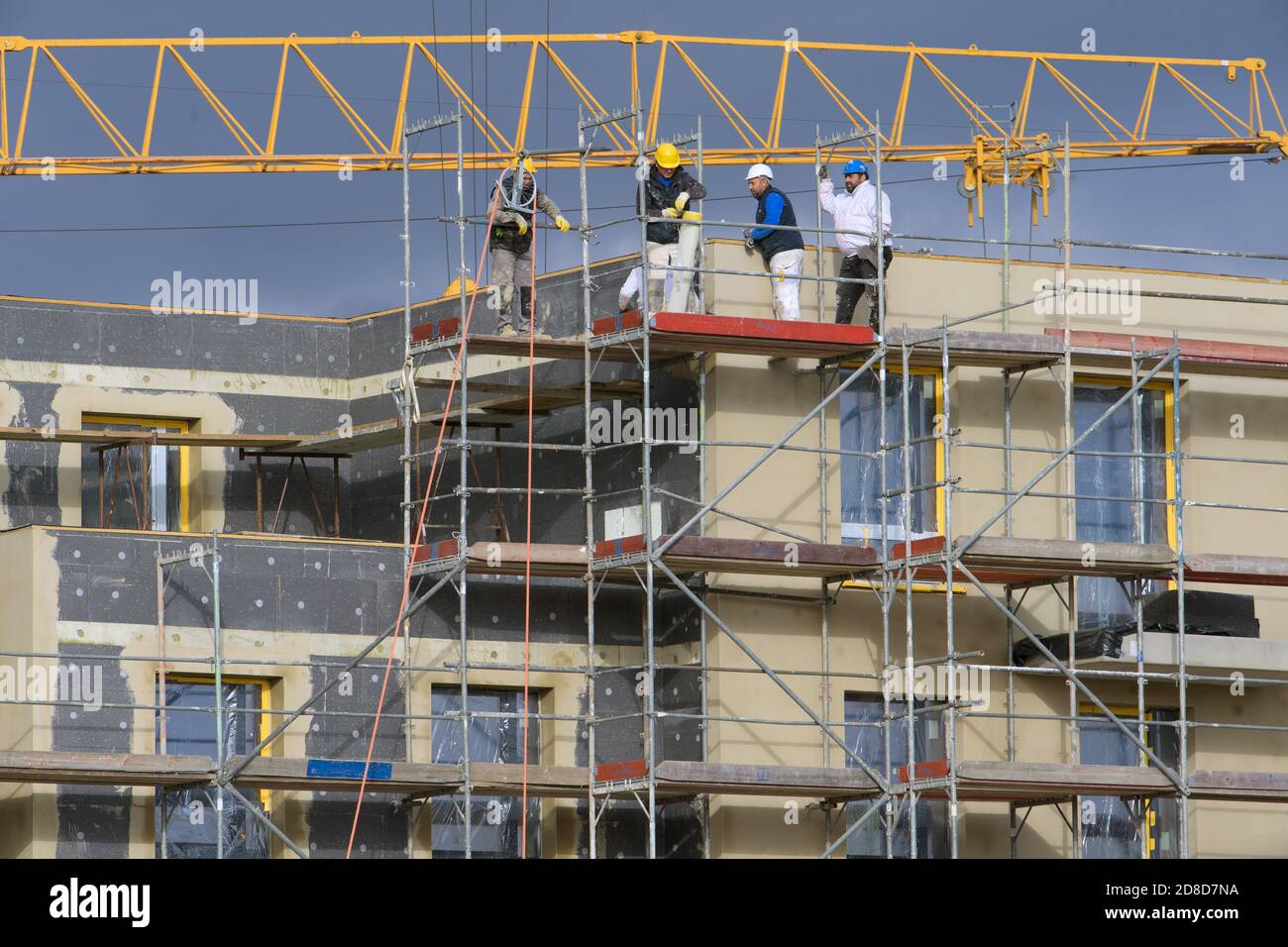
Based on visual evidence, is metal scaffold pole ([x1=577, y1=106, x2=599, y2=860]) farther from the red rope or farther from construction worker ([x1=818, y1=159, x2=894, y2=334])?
construction worker ([x1=818, y1=159, x2=894, y2=334])

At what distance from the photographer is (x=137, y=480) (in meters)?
26.7

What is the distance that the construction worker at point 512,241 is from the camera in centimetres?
2370

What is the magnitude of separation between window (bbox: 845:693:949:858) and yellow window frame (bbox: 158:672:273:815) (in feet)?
18.6

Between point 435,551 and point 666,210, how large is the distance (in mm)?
4067

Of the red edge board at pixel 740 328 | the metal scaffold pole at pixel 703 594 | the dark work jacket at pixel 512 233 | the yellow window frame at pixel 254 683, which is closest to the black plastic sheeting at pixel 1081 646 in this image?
the metal scaffold pole at pixel 703 594

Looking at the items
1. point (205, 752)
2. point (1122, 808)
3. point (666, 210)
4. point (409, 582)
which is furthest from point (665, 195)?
point (1122, 808)

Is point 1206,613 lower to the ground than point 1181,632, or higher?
higher

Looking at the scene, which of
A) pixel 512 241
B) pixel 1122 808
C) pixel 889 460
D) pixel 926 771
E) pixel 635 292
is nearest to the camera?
pixel 926 771

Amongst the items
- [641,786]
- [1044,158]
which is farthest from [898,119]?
[641,786]

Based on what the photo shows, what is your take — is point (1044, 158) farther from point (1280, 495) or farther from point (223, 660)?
point (223, 660)

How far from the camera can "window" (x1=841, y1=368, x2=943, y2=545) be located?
24.1 metres

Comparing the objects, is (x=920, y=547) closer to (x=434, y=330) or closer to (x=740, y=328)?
(x=740, y=328)

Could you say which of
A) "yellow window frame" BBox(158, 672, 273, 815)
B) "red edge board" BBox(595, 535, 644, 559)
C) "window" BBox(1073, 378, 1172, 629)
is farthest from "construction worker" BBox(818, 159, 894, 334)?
"yellow window frame" BBox(158, 672, 273, 815)

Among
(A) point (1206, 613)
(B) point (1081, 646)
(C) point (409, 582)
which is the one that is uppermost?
(C) point (409, 582)
